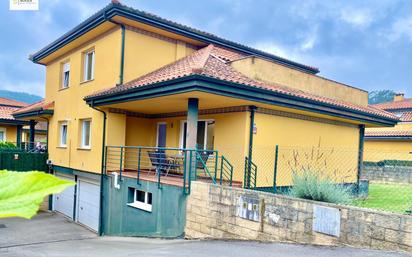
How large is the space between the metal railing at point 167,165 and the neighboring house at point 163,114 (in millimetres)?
63

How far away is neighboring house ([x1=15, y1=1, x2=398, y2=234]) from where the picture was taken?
1046 cm

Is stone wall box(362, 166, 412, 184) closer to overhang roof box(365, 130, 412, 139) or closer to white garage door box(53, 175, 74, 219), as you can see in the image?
overhang roof box(365, 130, 412, 139)

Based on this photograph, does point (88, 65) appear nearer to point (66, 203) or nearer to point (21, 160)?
point (21, 160)

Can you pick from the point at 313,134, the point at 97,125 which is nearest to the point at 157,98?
the point at 97,125

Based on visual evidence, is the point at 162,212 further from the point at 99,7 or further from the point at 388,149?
the point at 388,149

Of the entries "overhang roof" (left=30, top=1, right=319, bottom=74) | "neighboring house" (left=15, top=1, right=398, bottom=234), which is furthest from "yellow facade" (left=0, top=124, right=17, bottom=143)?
"neighboring house" (left=15, top=1, right=398, bottom=234)

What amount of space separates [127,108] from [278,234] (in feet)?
29.0

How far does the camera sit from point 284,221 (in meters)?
7.23

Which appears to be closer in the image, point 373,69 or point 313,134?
point 313,134

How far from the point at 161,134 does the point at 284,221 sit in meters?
9.29

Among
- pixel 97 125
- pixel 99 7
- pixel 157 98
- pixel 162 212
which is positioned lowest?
pixel 162 212

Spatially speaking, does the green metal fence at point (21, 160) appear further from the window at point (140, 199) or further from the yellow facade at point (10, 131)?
the yellow facade at point (10, 131)

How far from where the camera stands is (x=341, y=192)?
7758 mm

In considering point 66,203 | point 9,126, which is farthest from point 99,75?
point 9,126
